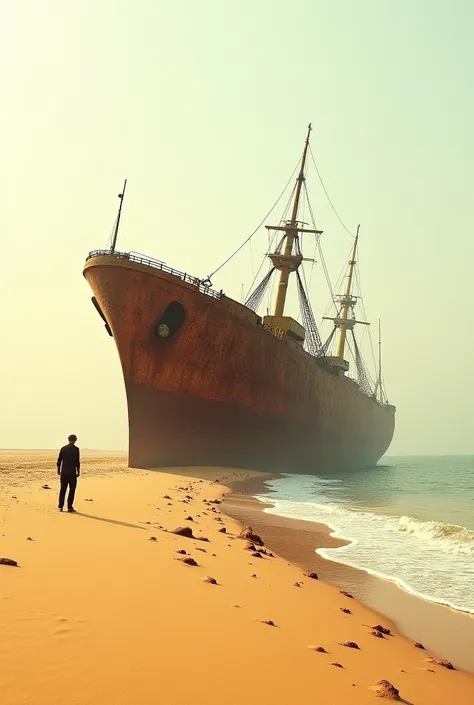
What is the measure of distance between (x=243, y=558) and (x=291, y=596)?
5.84ft

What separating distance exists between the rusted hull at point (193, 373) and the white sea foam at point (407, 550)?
11.4 m

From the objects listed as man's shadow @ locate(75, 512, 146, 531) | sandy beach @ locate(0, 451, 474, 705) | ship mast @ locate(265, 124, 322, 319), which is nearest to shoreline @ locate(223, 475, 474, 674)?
sandy beach @ locate(0, 451, 474, 705)

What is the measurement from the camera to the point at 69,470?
1065 centimetres

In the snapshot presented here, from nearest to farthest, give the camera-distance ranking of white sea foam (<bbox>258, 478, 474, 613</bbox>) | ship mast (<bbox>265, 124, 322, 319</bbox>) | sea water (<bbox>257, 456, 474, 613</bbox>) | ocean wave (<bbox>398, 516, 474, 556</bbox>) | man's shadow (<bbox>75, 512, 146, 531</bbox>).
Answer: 1. white sea foam (<bbox>258, 478, 474, 613</bbox>)
2. sea water (<bbox>257, 456, 474, 613</bbox>)
3. man's shadow (<bbox>75, 512, 146, 531</bbox>)
4. ocean wave (<bbox>398, 516, 474, 556</bbox>)
5. ship mast (<bbox>265, 124, 322, 319</bbox>)

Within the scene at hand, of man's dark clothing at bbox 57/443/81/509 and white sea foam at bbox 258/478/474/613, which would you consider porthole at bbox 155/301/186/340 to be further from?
man's dark clothing at bbox 57/443/81/509

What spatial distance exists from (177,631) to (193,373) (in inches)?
957

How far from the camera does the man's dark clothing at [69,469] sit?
10328mm

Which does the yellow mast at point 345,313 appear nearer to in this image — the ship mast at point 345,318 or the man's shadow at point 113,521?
the ship mast at point 345,318

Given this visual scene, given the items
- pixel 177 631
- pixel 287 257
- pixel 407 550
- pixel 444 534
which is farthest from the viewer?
pixel 287 257

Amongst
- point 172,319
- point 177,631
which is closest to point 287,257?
point 172,319

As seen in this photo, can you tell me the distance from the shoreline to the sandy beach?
1.20ft

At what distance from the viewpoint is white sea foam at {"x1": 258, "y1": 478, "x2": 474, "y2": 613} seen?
828cm

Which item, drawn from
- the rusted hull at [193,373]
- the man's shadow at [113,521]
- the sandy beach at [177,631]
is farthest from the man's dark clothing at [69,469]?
the rusted hull at [193,373]

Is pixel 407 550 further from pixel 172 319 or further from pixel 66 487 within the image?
pixel 172 319
